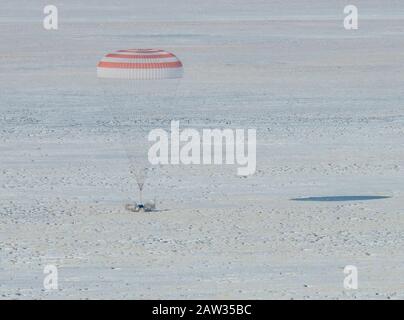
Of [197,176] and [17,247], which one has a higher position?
Answer: [197,176]

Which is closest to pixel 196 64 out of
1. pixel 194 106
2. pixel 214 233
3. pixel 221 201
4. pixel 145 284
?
pixel 194 106

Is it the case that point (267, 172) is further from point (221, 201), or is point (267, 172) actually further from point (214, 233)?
point (214, 233)

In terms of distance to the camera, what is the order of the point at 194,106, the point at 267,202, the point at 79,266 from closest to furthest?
the point at 79,266 → the point at 267,202 → the point at 194,106

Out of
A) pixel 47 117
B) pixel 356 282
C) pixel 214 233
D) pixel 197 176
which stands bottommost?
pixel 356 282

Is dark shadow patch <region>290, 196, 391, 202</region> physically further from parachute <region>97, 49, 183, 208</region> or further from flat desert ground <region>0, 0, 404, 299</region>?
parachute <region>97, 49, 183, 208</region>

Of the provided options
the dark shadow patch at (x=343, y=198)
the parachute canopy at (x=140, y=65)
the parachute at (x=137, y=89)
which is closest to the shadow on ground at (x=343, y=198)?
the dark shadow patch at (x=343, y=198)

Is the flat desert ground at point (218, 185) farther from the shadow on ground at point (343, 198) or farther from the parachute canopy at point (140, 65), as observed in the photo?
the parachute canopy at point (140, 65)

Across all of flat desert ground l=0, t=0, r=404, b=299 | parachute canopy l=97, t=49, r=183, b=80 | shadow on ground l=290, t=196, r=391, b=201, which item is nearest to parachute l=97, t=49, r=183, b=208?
parachute canopy l=97, t=49, r=183, b=80

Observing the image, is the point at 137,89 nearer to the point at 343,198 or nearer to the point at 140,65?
the point at 343,198
